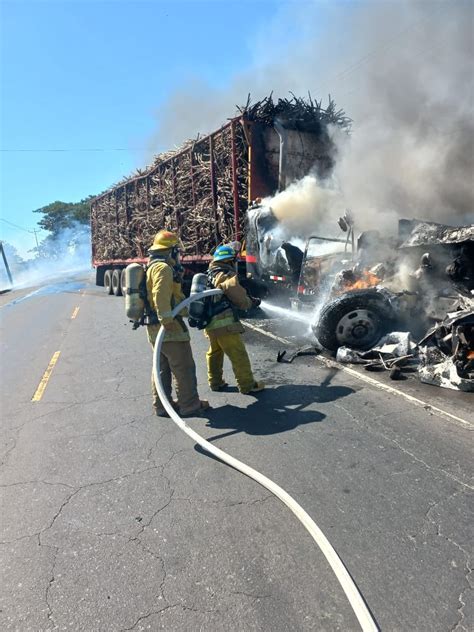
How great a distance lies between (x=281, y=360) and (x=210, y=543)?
11.3ft

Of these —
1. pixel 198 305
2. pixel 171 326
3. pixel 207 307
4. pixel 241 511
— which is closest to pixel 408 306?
pixel 207 307

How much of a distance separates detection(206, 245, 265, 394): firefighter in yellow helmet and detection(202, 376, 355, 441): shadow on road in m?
0.26

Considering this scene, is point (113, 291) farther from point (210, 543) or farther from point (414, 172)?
point (210, 543)

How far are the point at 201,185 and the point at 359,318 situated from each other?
20.2ft

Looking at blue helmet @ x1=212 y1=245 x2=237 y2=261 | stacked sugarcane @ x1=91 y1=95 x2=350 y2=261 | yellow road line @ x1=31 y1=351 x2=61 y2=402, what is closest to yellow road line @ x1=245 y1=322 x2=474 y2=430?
blue helmet @ x1=212 y1=245 x2=237 y2=261

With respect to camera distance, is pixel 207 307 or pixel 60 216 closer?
pixel 207 307

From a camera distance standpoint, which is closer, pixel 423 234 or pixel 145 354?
pixel 423 234

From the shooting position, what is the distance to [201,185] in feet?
33.2

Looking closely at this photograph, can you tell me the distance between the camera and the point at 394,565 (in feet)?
6.91

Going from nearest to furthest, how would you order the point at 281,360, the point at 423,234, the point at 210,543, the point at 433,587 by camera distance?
the point at 433,587
the point at 210,543
the point at 423,234
the point at 281,360

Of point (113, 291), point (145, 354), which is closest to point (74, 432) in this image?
point (145, 354)

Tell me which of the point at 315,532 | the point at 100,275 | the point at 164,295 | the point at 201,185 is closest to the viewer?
the point at 315,532

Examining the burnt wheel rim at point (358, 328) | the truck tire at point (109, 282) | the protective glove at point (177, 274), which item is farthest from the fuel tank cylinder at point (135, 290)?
the truck tire at point (109, 282)

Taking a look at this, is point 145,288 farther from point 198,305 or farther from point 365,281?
point 365,281
